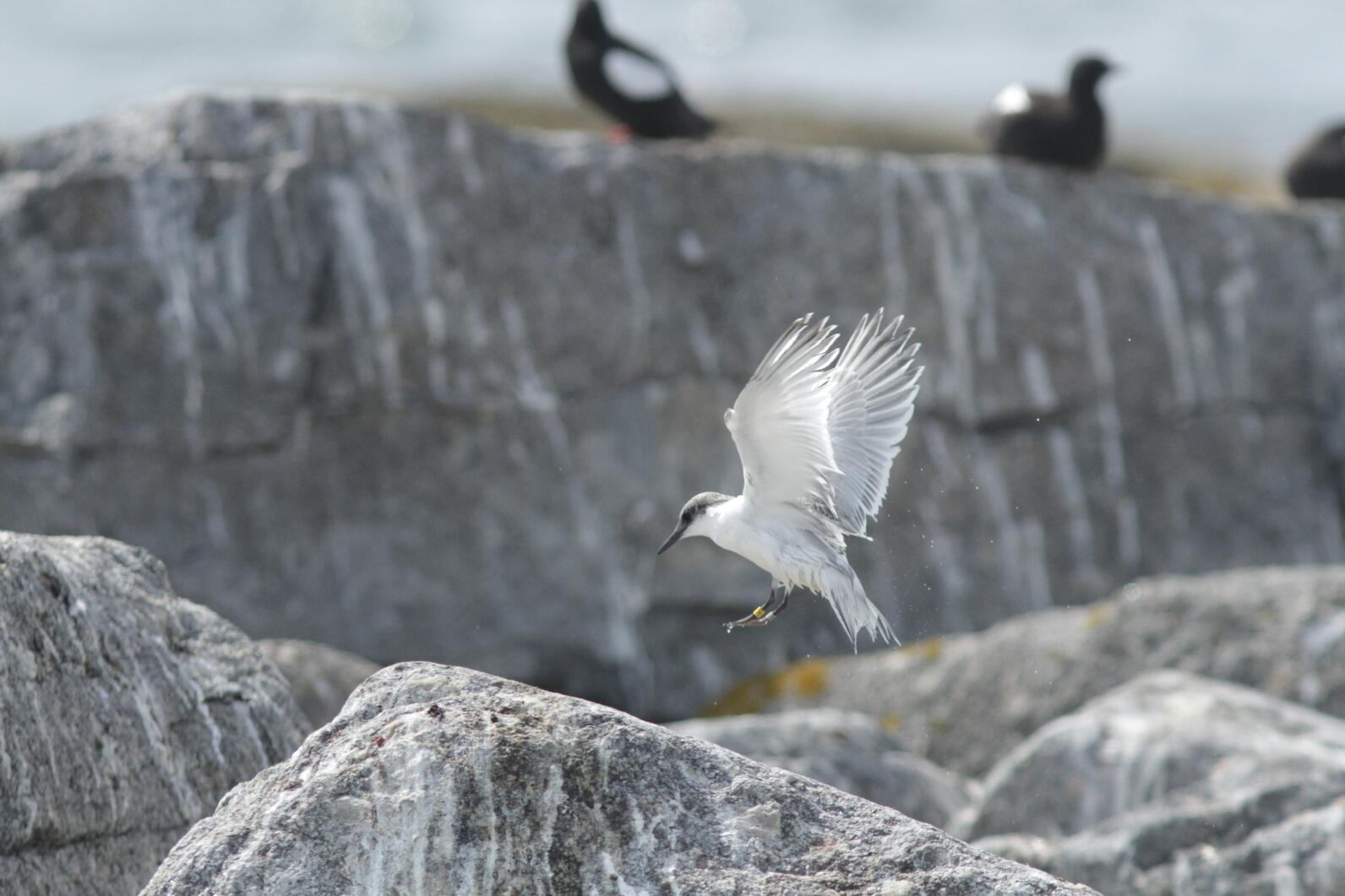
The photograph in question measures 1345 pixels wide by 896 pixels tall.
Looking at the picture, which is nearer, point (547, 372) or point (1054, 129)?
point (547, 372)

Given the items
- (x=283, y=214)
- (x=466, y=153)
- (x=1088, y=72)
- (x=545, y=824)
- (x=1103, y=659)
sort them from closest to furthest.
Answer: (x=545, y=824) < (x=1103, y=659) < (x=283, y=214) < (x=466, y=153) < (x=1088, y=72)

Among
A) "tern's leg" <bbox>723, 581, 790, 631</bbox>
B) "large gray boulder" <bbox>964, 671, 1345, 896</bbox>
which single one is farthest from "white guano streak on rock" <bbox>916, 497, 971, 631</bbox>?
"tern's leg" <bbox>723, 581, 790, 631</bbox>

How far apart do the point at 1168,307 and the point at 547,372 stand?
454 centimetres

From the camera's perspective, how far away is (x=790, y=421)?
5.11 m

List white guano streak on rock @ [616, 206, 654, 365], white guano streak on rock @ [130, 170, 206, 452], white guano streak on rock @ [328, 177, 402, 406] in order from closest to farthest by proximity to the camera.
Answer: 1. white guano streak on rock @ [130, 170, 206, 452]
2. white guano streak on rock @ [328, 177, 402, 406]
3. white guano streak on rock @ [616, 206, 654, 365]

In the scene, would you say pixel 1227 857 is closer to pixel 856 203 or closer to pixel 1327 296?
pixel 856 203

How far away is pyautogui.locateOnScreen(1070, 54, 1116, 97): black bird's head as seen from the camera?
42.9 feet

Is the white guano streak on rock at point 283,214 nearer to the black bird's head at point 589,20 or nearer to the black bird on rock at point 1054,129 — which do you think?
the black bird's head at point 589,20

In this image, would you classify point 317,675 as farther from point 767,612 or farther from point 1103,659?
point 1103,659

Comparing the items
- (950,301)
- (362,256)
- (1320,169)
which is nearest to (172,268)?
(362,256)

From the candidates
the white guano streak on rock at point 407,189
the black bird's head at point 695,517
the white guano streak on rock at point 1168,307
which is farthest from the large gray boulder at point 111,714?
the white guano streak on rock at point 1168,307

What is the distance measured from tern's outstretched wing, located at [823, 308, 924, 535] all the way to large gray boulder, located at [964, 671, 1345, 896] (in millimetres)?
1322

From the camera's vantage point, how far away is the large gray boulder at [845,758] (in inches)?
290

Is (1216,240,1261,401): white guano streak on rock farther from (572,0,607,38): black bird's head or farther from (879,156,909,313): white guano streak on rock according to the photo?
(572,0,607,38): black bird's head
